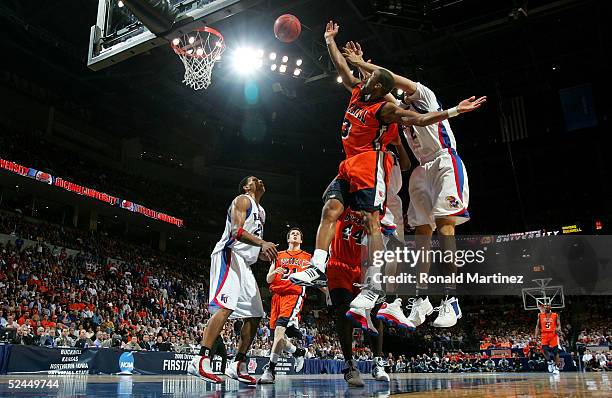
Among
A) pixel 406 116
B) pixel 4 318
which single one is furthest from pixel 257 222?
pixel 4 318

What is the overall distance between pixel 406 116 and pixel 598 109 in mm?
20929

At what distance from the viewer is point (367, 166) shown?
4020mm

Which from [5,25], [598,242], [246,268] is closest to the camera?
[246,268]

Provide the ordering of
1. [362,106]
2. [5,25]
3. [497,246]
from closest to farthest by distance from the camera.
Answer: [362,106] → [5,25] → [497,246]

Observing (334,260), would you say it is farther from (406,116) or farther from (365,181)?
(406,116)

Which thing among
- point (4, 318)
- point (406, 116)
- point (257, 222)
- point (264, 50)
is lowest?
point (4, 318)

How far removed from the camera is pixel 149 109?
79.7ft

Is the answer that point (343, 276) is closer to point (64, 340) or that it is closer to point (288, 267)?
point (288, 267)

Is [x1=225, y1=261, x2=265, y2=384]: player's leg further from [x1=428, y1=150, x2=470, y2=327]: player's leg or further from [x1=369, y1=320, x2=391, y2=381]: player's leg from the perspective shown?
[x1=428, y1=150, x2=470, y2=327]: player's leg

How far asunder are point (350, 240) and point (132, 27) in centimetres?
549

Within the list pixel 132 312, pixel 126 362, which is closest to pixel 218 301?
pixel 126 362

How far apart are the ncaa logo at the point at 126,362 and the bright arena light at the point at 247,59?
830 centimetres

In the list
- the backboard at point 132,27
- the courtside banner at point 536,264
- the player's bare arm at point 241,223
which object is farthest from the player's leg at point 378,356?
the courtside banner at point 536,264

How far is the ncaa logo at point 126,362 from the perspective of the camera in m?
10.9
